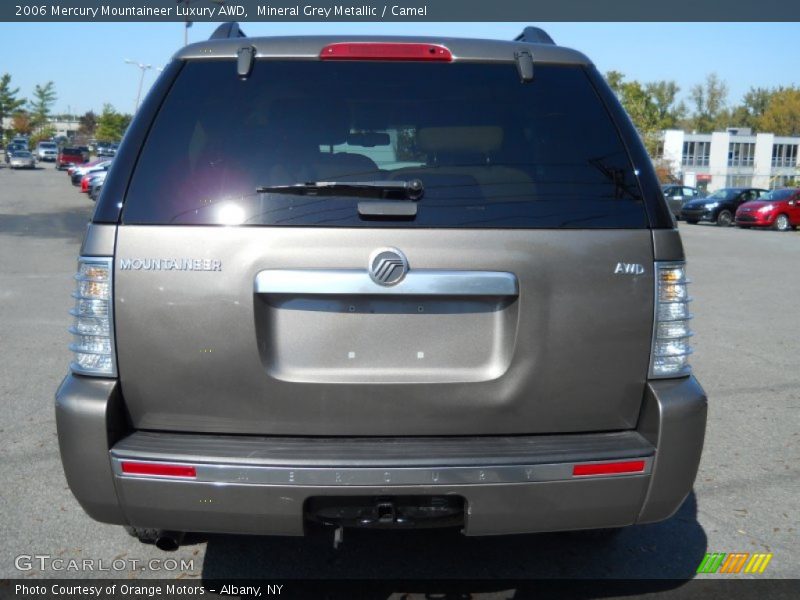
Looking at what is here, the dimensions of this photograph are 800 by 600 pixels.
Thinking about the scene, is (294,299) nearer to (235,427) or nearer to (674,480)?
(235,427)

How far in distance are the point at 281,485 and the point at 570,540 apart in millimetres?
1953

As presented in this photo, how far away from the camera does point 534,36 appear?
3.62 meters

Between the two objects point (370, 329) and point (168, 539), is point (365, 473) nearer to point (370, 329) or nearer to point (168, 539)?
point (370, 329)

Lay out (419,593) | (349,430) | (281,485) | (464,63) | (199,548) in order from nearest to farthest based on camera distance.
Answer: (281,485), (349,430), (464,63), (419,593), (199,548)

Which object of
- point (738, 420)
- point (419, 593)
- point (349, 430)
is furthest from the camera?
point (738, 420)

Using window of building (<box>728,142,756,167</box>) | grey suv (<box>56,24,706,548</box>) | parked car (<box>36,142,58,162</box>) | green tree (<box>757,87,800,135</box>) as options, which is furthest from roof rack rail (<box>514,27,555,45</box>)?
green tree (<box>757,87,800,135</box>)

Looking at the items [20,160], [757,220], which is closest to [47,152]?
[20,160]

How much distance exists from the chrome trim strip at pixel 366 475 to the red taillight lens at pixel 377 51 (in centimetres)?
145

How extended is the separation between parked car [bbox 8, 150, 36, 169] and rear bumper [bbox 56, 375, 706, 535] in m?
74.7

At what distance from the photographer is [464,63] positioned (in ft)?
10.2

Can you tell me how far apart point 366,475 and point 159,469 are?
2.16 ft

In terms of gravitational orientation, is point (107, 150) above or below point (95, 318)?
below

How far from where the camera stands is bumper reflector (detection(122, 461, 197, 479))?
2.71m

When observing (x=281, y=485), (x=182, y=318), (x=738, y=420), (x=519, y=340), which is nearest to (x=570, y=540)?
(x=519, y=340)
